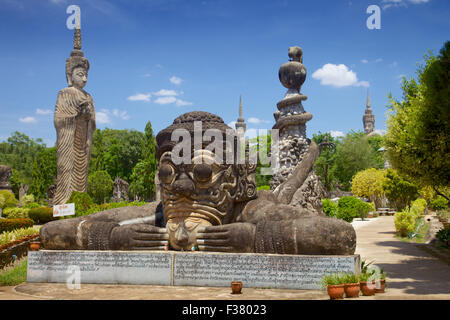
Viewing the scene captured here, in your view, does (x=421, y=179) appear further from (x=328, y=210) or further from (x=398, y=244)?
(x=328, y=210)

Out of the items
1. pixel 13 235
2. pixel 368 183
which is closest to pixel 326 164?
pixel 368 183

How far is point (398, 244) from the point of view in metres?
12.5

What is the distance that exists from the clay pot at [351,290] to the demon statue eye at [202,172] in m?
2.69

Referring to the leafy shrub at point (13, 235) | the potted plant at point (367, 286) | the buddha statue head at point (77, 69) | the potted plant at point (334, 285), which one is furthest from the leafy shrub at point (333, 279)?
the buddha statue head at point (77, 69)

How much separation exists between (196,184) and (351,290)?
2873 mm

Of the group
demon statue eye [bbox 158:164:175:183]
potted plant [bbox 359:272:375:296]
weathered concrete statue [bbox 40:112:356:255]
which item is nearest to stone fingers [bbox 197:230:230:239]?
weathered concrete statue [bbox 40:112:356:255]

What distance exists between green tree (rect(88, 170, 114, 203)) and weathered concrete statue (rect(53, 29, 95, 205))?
11977 mm

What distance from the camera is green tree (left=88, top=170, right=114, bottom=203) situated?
35.3 meters

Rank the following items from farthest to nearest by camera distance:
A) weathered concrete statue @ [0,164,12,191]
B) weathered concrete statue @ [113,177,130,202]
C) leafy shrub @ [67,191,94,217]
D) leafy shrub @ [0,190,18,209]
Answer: weathered concrete statue @ [0,164,12,191]
weathered concrete statue @ [113,177,130,202]
leafy shrub @ [0,190,18,209]
leafy shrub @ [67,191,94,217]

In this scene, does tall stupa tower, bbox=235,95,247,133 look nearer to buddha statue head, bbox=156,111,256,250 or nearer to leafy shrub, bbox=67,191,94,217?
leafy shrub, bbox=67,191,94,217

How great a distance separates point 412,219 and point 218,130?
10.6 m

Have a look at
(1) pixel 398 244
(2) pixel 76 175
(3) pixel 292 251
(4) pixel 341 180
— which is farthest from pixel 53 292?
(4) pixel 341 180

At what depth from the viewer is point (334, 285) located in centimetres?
504

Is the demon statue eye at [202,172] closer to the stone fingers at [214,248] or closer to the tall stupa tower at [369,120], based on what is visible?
the stone fingers at [214,248]
